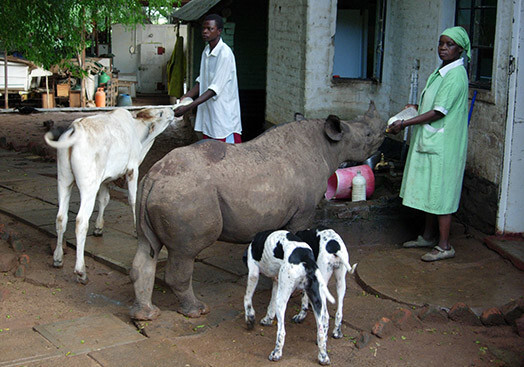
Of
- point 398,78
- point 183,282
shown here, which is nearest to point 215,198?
point 183,282

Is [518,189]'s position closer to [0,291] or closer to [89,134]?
[89,134]

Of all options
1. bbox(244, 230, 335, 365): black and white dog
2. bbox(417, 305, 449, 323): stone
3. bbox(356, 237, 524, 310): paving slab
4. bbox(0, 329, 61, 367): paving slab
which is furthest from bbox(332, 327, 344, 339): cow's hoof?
bbox(0, 329, 61, 367): paving slab

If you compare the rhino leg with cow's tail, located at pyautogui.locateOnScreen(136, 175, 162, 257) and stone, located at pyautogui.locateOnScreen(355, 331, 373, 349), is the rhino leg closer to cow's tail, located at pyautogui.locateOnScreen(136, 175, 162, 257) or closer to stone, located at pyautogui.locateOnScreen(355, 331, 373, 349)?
cow's tail, located at pyautogui.locateOnScreen(136, 175, 162, 257)

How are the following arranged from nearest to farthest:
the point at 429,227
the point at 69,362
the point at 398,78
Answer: the point at 69,362 < the point at 429,227 < the point at 398,78

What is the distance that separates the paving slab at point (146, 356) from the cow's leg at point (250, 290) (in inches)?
23.0

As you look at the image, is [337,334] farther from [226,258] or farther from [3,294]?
[3,294]

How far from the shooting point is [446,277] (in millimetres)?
5812

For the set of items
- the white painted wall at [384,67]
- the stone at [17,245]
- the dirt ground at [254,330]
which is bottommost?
the dirt ground at [254,330]

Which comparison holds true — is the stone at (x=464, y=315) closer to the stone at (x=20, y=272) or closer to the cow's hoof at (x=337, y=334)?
the cow's hoof at (x=337, y=334)

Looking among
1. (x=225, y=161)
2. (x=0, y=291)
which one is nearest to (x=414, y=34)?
(x=225, y=161)

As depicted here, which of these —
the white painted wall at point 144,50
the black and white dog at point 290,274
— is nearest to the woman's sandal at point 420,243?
the black and white dog at point 290,274

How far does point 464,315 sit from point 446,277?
3.02ft

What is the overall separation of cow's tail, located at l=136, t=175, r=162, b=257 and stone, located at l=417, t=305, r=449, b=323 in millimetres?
2059

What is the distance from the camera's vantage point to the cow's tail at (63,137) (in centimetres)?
557
